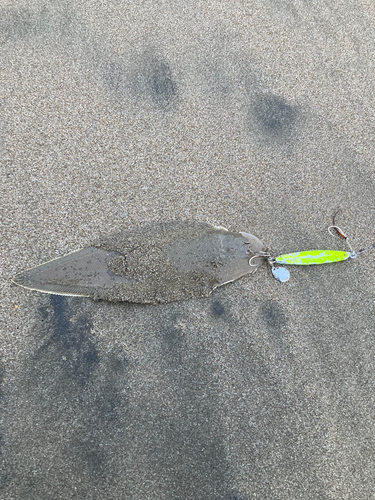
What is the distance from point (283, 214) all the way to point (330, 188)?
0.46 metres

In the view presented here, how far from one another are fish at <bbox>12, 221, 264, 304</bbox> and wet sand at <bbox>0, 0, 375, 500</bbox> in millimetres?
74

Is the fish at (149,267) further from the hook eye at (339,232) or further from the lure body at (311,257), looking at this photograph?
the hook eye at (339,232)

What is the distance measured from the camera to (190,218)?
8.62 ft

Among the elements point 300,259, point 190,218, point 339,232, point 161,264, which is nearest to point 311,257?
point 300,259

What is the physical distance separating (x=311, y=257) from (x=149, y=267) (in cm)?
106

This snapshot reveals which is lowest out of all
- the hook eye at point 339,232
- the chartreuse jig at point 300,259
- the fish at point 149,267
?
the fish at point 149,267

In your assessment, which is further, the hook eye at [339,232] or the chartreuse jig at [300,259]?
the hook eye at [339,232]

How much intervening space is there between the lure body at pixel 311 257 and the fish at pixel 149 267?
17 centimetres

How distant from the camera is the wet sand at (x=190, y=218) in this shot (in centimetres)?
198

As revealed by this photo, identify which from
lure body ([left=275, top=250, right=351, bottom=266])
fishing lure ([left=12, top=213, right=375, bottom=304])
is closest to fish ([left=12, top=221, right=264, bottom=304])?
fishing lure ([left=12, top=213, right=375, bottom=304])

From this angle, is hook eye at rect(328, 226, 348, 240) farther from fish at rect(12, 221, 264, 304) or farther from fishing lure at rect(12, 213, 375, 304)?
fish at rect(12, 221, 264, 304)

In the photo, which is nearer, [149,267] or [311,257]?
[149,267]

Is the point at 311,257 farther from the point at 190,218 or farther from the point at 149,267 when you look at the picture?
the point at 149,267

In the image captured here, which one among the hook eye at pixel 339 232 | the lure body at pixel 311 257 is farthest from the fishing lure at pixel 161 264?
the hook eye at pixel 339 232
